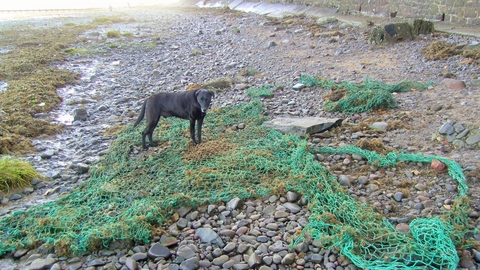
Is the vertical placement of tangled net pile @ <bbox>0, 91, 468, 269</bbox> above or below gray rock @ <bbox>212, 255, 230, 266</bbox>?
above

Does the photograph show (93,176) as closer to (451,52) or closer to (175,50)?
(451,52)

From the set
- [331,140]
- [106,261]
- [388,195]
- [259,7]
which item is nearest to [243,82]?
[331,140]

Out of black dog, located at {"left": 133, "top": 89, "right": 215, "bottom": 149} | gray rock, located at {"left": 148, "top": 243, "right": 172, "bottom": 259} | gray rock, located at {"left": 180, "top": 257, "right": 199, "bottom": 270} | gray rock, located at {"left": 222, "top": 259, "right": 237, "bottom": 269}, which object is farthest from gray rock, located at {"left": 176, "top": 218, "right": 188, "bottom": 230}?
black dog, located at {"left": 133, "top": 89, "right": 215, "bottom": 149}

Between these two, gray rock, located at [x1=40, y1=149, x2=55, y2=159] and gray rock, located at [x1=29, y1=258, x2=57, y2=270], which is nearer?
gray rock, located at [x1=29, y1=258, x2=57, y2=270]

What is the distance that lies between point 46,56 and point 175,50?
472 cm

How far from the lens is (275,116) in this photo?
7.07 m

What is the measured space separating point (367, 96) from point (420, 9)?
29.3 ft

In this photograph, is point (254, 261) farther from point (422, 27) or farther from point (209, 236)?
point (422, 27)

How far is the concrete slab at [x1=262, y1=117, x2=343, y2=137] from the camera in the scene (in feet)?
19.7

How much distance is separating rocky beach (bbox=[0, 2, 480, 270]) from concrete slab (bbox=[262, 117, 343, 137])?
145 millimetres

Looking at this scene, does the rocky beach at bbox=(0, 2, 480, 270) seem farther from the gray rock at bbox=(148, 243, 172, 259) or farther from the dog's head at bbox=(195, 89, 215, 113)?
the dog's head at bbox=(195, 89, 215, 113)

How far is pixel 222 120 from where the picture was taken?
6.92 meters

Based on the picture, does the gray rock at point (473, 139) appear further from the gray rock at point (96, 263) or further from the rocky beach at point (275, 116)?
the gray rock at point (96, 263)

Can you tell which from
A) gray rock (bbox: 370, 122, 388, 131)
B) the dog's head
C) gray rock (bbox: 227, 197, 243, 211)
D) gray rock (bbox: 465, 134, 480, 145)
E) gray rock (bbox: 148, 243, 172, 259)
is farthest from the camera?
gray rock (bbox: 370, 122, 388, 131)
